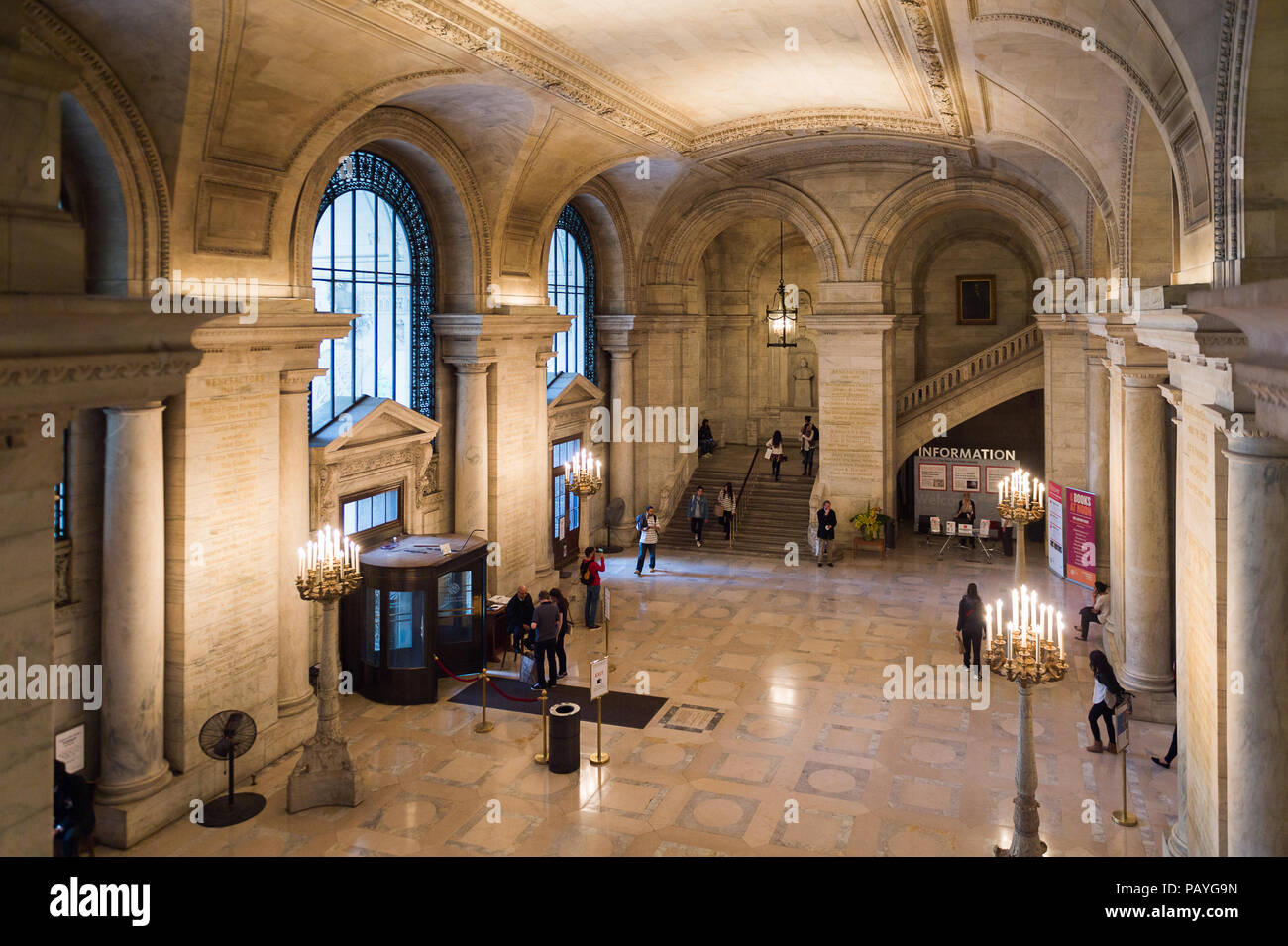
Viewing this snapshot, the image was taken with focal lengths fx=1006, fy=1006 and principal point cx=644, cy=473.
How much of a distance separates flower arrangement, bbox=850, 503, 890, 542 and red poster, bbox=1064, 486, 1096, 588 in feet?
14.4

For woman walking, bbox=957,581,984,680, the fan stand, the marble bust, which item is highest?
the marble bust

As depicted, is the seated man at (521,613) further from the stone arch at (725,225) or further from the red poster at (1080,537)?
the stone arch at (725,225)

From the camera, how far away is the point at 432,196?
45.7ft

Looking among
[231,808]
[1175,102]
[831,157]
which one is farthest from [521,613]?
[831,157]

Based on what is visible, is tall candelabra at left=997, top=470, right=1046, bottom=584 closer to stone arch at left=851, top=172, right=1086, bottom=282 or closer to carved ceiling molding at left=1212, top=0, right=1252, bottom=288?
carved ceiling molding at left=1212, top=0, right=1252, bottom=288

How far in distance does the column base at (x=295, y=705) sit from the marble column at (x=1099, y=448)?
11.9 metres

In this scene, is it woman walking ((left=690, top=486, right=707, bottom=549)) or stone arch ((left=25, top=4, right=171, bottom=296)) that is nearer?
stone arch ((left=25, top=4, right=171, bottom=296))

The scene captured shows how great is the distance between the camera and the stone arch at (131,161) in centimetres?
823

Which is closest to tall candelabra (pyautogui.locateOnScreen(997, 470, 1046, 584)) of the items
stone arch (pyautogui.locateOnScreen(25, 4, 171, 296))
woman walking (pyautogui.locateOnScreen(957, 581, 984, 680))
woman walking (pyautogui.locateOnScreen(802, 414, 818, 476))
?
woman walking (pyautogui.locateOnScreen(957, 581, 984, 680))

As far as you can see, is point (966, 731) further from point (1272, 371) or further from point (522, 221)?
point (522, 221)

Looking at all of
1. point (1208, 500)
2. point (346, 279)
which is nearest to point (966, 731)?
point (1208, 500)

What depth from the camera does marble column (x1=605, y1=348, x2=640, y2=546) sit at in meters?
20.6

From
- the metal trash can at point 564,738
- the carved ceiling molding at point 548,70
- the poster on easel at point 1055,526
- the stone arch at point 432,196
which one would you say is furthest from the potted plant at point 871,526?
the metal trash can at point 564,738

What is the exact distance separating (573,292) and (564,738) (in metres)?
11.3
